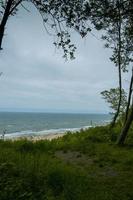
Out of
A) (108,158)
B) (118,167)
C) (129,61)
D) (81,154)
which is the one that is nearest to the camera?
(118,167)

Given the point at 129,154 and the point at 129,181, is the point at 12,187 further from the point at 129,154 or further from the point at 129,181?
the point at 129,154

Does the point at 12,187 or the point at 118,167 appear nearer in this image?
the point at 12,187

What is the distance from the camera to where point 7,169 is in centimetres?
1171

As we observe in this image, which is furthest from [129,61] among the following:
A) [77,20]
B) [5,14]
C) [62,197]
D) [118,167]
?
[62,197]

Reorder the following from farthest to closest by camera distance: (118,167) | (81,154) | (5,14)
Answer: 1. (81,154)
2. (118,167)
3. (5,14)

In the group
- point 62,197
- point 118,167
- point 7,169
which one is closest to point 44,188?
point 62,197

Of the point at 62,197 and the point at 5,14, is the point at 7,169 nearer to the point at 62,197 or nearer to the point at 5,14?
the point at 62,197

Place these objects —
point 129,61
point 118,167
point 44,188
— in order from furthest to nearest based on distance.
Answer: point 129,61
point 118,167
point 44,188

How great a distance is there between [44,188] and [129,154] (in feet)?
31.6

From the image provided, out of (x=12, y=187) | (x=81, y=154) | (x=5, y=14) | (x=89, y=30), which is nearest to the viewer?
(x=12, y=187)

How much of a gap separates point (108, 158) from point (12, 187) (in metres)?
9.20

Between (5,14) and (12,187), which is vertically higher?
(5,14)

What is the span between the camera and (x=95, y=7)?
523 inches

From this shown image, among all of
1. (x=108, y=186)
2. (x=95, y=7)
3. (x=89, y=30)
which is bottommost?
(x=108, y=186)
